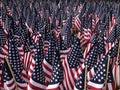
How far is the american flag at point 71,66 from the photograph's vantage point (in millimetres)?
9539

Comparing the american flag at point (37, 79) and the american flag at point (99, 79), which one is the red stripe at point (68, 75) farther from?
the american flag at point (99, 79)

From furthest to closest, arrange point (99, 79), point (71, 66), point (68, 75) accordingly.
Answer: point (71, 66), point (68, 75), point (99, 79)

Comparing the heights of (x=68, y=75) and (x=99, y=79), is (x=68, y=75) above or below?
below

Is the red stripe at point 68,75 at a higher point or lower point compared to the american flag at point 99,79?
lower

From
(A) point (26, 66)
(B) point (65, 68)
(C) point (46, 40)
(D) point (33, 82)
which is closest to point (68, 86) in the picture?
(B) point (65, 68)

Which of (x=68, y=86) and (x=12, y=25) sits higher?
(x=12, y=25)

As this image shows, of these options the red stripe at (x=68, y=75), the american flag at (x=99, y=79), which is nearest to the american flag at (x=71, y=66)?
the red stripe at (x=68, y=75)

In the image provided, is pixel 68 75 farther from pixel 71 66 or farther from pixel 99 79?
pixel 99 79

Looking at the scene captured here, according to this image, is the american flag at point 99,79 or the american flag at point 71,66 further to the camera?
the american flag at point 71,66

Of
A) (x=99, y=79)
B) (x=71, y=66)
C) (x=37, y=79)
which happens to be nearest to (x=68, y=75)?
(x=71, y=66)

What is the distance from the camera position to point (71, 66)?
33.1 feet

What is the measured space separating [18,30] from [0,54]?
408 cm

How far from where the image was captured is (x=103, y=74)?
786 cm

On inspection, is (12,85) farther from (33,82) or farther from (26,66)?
(26,66)
